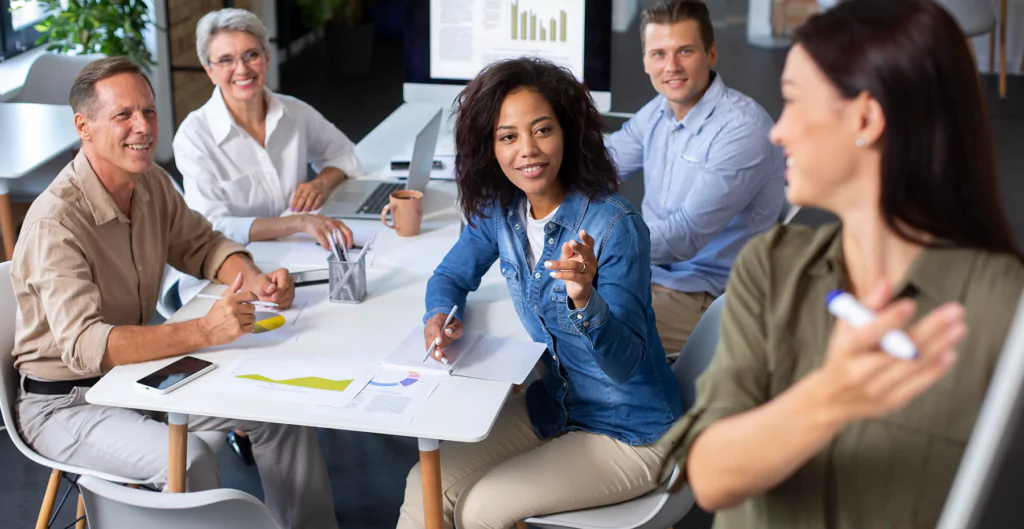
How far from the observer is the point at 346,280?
7.37 feet

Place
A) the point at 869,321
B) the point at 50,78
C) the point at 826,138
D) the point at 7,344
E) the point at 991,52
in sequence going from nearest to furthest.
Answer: the point at 869,321
the point at 826,138
the point at 7,344
the point at 50,78
the point at 991,52

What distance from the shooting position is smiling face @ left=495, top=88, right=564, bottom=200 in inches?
78.0

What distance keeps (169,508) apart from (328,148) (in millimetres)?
1905

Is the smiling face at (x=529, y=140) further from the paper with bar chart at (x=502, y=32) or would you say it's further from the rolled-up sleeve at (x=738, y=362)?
the paper with bar chart at (x=502, y=32)

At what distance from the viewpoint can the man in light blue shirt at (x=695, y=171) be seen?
8.61 ft

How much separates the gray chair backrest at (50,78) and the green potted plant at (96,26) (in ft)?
2.06

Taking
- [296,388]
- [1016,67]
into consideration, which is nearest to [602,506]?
[296,388]

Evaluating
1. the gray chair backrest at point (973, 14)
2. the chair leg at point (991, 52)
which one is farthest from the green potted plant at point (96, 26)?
the chair leg at point (991, 52)

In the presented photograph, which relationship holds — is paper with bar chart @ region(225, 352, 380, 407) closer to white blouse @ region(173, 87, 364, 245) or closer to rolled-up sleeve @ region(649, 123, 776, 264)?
Result: white blouse @ region(173, 87, 364, 245)

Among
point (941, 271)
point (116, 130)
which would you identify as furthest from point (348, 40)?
point (941, 271)

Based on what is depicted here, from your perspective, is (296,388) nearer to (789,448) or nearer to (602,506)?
(602,506)

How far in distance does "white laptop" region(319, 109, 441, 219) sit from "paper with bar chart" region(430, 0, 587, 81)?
2.18ft

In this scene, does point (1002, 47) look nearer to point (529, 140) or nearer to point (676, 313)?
point (676, 313)

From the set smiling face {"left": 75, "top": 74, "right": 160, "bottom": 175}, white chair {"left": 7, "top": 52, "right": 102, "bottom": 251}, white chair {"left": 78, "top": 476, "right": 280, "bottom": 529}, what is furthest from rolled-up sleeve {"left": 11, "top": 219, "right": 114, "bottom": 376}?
white chair {"left": 7, "top": 52, "right": 102, "bottom": 251}
